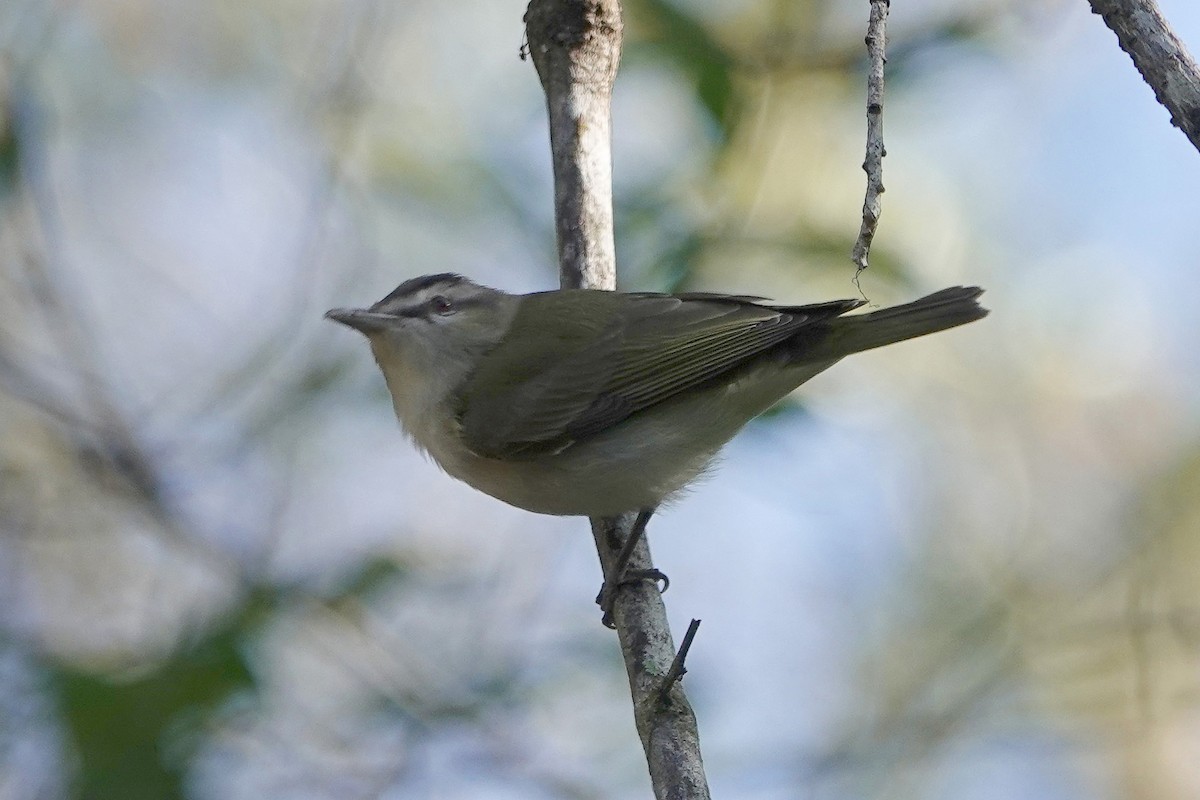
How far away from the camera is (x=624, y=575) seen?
4.03 meters

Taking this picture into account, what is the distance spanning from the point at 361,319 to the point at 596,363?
0.87 m

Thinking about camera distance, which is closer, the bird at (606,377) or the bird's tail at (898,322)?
the bird's tail at (898,322)

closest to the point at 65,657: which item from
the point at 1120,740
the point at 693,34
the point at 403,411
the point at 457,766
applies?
the point at 457,766

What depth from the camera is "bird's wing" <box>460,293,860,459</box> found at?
13.9ft

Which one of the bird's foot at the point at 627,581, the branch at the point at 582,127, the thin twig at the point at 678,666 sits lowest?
the thin twig at the point at 678,666

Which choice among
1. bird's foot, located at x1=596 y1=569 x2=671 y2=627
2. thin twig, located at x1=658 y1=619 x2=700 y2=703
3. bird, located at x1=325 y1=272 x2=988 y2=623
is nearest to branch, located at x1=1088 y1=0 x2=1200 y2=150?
thin twig, located at x1=658 y1=619 x2=700 y2=703

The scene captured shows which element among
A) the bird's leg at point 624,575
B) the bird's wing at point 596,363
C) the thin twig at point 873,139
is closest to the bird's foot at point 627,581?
the bird's leg at point 624,575

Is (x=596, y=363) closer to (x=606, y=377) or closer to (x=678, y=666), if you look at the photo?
(x=606, y=377)

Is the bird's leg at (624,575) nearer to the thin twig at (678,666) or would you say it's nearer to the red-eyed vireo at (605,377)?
the red-eyed vireo at (605,377)

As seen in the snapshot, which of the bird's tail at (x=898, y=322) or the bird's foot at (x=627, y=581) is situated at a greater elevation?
the bird's tail at (x=898, y=322)

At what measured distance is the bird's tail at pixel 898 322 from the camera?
394 cm

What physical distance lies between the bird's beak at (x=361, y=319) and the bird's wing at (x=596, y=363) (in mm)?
389

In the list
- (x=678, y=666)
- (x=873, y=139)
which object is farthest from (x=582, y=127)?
(x=678, y=666)

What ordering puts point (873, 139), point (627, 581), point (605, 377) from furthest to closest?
point (605, 377)
point (627, 581)
point (873, 139)
